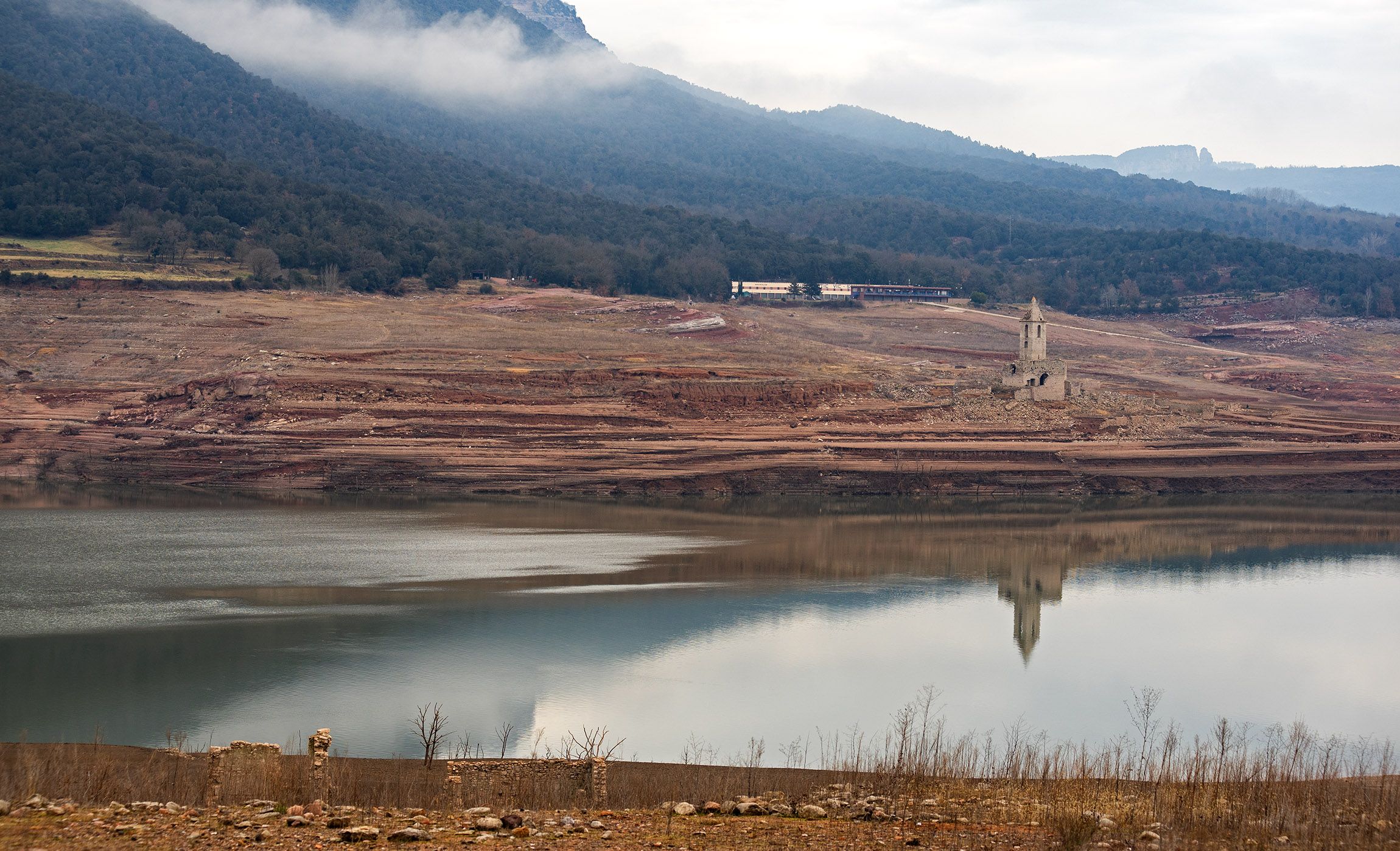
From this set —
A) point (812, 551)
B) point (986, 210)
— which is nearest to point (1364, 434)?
point (812, 551)

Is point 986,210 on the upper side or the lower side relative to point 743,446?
upper

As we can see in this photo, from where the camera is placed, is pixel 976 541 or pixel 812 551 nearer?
pixel 812 551

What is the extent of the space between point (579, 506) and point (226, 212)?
155ft

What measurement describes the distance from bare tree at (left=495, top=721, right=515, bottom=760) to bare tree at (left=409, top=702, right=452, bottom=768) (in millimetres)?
742

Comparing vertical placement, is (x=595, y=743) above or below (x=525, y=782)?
below

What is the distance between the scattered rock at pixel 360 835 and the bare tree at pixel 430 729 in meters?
4.01

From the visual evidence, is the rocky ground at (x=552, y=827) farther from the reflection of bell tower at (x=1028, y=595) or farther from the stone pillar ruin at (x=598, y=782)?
the reflection of bell tower at (x=1028, y=595)

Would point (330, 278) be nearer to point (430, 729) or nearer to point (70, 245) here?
point (70, 245)

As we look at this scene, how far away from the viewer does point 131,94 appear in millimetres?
117688

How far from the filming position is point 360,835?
12.4 m

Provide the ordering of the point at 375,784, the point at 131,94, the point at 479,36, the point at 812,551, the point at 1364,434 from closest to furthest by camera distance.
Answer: the point at 375,784
the point at 812,551
the point at 1364,434
the point at 131,94
the point at 479,36

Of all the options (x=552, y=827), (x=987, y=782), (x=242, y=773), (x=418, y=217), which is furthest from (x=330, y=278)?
(x=552, y=827)

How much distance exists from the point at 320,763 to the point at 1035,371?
4746cm

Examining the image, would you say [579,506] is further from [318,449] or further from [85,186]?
[85,186]
